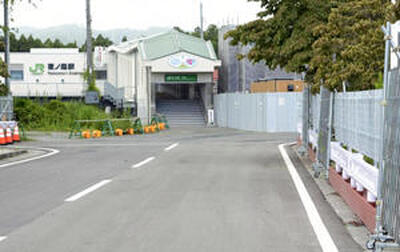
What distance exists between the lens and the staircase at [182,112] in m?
44.8

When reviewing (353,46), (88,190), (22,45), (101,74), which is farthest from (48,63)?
(22,45)

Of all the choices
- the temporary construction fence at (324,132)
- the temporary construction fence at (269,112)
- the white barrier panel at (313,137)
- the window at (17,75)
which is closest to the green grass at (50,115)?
the temporary construction fence at (269,112)

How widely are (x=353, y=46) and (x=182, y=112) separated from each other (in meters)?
35.9

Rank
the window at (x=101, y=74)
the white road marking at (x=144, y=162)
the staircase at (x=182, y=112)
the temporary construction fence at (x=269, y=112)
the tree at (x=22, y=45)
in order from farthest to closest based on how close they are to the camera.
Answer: the tree at (x=22, y=45) → the window at (x=101, y=74) → the staircase at (x=182, y=112) → the temporary construction fence at (x=269, y=112) → the white road marking at (x=144, y=162)

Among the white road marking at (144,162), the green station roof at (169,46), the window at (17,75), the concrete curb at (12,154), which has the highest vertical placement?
the green station roof at (169,46)

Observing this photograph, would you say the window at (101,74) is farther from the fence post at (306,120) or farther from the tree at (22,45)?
the tree at (22,45)

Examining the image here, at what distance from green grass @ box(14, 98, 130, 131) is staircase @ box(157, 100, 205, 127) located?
8420 mm

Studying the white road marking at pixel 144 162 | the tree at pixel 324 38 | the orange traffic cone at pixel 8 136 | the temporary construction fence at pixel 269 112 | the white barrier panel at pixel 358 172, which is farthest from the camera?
the temporary construction fence at pixel 269 112

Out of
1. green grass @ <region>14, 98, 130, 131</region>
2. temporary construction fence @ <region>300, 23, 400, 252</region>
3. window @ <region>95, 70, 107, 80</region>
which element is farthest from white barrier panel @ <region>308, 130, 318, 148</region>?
window @ <region>95, 70, 107, 80</region>

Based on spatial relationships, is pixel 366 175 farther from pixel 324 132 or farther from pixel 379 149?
pixel 324 132

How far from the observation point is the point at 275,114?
116 feet

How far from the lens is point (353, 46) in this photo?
1150cm

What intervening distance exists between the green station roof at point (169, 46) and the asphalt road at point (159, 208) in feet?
91.3

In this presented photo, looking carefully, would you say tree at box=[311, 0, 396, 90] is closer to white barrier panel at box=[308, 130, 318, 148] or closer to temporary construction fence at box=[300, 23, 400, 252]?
temporary construction fence at box=[300, 23, 400, 252]
